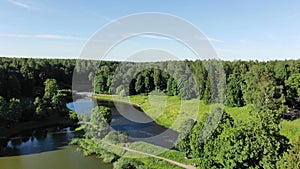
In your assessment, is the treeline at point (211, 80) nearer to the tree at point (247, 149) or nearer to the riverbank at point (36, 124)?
the riverbank at point (36, 124)

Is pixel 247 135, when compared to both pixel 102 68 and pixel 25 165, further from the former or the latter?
pixel 102 68

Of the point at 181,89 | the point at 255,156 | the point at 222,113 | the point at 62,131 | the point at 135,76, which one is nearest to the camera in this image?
the point at 255,156

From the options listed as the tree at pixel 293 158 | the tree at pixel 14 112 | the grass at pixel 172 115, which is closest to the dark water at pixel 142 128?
the grass at pixel 172 115

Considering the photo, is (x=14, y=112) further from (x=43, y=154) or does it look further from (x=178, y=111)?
(x=178, y=111)

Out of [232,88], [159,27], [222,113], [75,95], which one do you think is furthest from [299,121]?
[75,95]

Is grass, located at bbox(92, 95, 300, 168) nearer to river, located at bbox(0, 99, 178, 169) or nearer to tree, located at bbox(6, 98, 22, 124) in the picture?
river, located at bbox(0, 99, 178, 169)
